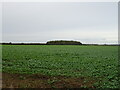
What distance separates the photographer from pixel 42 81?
936cm

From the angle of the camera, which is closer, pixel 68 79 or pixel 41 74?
pixel 68 79

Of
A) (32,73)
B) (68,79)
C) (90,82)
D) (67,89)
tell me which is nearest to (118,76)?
(90,82)

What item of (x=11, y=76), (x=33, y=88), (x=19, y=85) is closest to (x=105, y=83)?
(x=33, y=88)

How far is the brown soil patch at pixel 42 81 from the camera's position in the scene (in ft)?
28.6

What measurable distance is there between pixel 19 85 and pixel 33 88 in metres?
0.67

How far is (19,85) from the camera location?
8.62 metres

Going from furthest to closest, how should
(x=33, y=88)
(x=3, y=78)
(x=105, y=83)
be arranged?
(x=3, y=78) → (x=105, y=83) → (x=33, y=88)

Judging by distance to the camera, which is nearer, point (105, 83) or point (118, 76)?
point (105, 83)

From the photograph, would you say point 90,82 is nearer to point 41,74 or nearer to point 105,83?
point 105,83

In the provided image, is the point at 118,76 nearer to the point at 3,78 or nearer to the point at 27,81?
the point at 27,81

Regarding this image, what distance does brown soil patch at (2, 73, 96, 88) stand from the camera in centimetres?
871

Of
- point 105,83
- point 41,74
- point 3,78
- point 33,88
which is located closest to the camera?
point 33,88

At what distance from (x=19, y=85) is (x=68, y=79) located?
2435 millimetres

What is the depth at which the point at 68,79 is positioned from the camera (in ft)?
31.9
